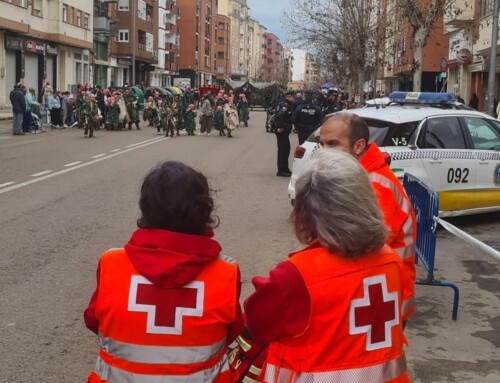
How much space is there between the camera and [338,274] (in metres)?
2.26

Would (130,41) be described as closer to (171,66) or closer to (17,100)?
(171,66)

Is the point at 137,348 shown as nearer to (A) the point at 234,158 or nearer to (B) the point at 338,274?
(B) the point at 338,274

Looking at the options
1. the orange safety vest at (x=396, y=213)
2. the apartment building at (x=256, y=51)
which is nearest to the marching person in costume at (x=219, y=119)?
the orange safety vest at (x=396, y=213)

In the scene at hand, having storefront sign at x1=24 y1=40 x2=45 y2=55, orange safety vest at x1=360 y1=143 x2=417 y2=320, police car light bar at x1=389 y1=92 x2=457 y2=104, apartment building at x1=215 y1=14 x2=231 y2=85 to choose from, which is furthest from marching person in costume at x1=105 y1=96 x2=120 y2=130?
apartment building at x1=215 y1=14 x2=231 y2=85

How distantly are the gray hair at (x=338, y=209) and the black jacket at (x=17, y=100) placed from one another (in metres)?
23.9

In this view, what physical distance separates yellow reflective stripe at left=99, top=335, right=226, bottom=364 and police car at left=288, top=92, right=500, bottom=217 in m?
6.81

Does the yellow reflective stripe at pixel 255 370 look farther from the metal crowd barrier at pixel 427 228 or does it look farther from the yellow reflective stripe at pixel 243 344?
the metal crowd barrier at pixel 427 228

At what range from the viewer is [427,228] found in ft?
21.1

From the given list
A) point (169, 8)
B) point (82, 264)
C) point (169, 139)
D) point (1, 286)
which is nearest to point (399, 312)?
point (1, 286)

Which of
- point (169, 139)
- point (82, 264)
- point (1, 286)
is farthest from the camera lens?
point (169, 139)

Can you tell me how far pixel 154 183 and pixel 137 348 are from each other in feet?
1.78

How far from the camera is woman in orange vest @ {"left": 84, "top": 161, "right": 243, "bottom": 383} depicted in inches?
92.2

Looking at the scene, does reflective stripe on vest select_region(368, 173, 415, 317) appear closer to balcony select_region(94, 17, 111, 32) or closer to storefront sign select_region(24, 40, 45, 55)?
storefront sign select_region(24, 40, 45, 55)

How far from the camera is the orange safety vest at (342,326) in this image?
2.25m
